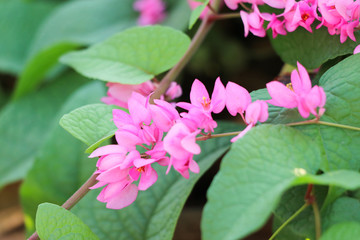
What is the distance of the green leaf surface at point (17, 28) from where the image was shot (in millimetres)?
855

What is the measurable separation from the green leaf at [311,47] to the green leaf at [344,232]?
0.58 ft

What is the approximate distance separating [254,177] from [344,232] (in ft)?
0.20

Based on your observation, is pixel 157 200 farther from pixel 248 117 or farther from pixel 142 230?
pixel 248 117

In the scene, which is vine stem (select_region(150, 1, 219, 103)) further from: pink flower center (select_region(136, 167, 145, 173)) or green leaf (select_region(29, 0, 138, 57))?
green leaf (select_region(29, 0, 138, 57))

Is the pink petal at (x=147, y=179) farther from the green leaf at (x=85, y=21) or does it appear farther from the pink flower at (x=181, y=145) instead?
the green leaf at (x=85, y=21)

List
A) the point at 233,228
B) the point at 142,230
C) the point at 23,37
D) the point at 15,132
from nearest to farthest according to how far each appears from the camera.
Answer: the point at 233,228, the point at 142,230, the point at 15,132, the point at 23,37

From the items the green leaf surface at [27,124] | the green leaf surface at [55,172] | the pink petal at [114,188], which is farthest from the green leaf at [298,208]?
the green leaf surface at [27,124]

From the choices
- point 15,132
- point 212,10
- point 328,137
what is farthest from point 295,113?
point 15,132

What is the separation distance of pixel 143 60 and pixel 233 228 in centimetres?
24

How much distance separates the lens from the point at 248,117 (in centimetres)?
30

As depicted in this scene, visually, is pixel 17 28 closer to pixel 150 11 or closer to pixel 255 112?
pixel 150 11

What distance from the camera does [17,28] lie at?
0.88 metres

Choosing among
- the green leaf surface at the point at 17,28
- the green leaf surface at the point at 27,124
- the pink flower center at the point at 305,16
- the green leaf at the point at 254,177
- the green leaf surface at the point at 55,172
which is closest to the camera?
the green leaf at the point at 254,177

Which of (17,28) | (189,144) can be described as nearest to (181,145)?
(189,144)
